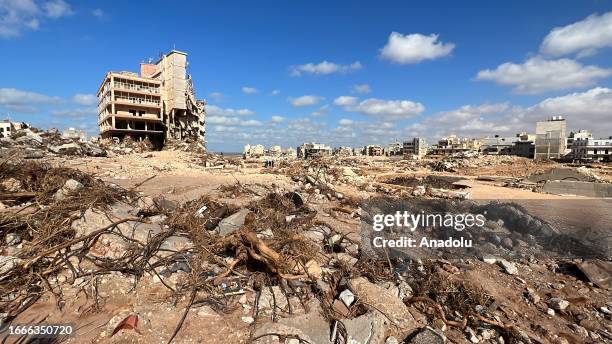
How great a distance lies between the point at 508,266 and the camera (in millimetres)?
5137

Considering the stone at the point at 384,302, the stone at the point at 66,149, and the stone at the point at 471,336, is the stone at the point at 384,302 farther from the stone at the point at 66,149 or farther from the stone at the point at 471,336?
the stone at the point at 66,149

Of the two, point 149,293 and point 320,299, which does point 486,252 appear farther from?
point 149,293

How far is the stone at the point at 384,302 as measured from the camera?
3584mm

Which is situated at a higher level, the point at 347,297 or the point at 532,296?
the point at 347,297

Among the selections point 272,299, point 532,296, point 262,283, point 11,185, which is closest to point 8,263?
point 262,283

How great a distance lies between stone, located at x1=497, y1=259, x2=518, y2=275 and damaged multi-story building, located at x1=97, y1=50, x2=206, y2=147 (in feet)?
131

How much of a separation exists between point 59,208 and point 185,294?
110 inches

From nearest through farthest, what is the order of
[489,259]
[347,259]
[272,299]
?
1. [272,299]
2. [347,259]
3. [489,259]

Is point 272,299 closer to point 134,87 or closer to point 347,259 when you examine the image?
point 347,259

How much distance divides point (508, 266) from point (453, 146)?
8964cm

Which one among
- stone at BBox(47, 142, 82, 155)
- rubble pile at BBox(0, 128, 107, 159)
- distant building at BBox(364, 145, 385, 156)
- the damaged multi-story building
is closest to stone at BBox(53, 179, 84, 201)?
rubble pile at BBox(0, 128, 107, 159)

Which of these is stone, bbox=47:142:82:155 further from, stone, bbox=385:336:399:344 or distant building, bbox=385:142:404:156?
distant building, bbox=385:142:404:156

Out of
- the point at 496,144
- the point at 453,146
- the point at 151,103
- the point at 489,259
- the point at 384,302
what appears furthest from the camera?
the point at 496,144

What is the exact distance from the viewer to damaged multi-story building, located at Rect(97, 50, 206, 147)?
127 ft
